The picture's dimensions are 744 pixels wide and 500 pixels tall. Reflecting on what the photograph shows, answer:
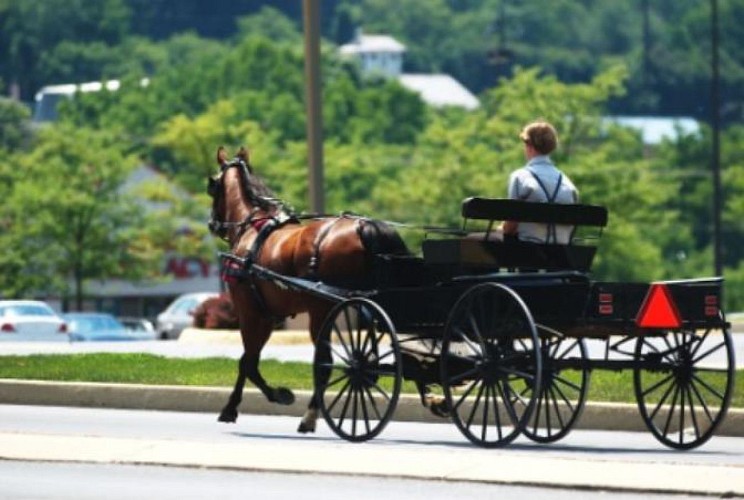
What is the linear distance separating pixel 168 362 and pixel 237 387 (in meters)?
5.96

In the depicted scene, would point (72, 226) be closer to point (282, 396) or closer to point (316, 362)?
point (282, 396)

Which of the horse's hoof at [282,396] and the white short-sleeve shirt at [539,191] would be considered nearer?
the white short-sleeve shirt at [539,191]

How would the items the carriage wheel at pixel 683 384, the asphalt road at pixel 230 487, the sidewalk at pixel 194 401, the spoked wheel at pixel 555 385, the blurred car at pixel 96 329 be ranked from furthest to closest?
the blurred car at pixel 96 329 < the sidewalk at pixel 194 401 < the spoked wheel at pixel 555 385 < the carriage wheel at pixel 683 384 < the asphalt road at pixel 230 487

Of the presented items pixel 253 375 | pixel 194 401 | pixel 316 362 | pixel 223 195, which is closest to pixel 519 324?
pixel 316 362

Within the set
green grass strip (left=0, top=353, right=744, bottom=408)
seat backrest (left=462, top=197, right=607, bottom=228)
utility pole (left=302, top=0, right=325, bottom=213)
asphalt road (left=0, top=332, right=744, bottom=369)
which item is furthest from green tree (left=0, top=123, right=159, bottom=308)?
seat backrest (left=462, top=197, right=607, bottom=228)

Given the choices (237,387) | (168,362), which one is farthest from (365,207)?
(237,387)

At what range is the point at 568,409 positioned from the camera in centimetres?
1978

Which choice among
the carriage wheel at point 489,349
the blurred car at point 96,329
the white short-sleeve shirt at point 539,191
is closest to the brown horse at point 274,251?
the white short-sleeve shirt at point 539,191

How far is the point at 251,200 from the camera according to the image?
21234 millimetres

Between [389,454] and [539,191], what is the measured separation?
2.41 meters

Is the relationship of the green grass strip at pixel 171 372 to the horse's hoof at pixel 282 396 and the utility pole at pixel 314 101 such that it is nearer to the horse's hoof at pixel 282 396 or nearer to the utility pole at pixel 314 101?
the horse's hoof at pixel 282 396

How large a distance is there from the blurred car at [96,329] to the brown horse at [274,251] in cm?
4074

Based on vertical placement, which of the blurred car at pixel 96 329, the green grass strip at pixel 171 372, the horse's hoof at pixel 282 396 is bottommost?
the blurred car at pixel 96 329

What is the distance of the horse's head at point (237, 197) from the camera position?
2109 cm
